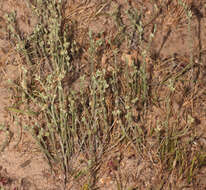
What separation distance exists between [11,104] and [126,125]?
84 centimetres

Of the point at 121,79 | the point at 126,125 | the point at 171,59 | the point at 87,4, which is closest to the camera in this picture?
the point at 126,125

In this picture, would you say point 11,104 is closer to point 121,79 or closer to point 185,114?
point 121,79

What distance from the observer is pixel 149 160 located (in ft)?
7.04

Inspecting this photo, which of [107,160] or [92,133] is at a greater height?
[92,133]

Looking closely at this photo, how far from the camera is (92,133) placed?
83.0 inches

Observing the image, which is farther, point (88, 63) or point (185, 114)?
point (88, 63)

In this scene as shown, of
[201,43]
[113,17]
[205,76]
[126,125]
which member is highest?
[113,17]

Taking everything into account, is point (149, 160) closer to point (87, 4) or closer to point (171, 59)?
point (171, 59)

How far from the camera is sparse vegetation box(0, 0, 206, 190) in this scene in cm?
205

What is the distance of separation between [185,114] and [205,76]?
0.40 meters

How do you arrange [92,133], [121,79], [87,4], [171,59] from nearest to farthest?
[92,133] → [121,79] → [171,59] → [87,4]

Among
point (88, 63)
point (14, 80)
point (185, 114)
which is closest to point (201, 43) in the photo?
point (185, 114)

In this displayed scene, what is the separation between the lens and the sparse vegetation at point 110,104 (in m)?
2.05

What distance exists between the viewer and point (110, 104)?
229 cm
